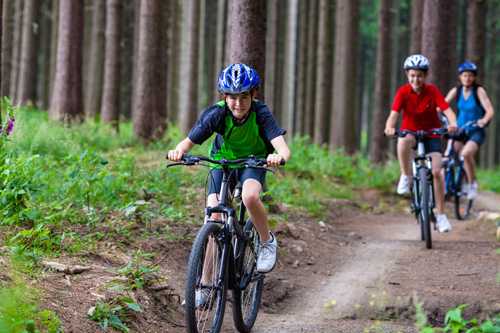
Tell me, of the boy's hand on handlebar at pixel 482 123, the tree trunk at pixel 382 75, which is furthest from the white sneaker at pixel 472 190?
the tree trunk at pixel 382 75

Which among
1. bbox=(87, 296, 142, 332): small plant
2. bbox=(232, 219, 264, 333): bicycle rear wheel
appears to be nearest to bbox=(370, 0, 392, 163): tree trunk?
bbox=(232, 219, 264, 333): bicycle rear wheel

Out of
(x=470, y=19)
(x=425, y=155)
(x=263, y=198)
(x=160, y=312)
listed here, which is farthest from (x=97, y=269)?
(x=470, y=19)

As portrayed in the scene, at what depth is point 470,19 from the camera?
22.1m

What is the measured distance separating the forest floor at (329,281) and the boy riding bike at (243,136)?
0.96 meters

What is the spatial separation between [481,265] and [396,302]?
6.44 ft

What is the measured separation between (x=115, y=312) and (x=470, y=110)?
28.9 ft

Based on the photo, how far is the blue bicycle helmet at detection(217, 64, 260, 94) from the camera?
611 centimetres

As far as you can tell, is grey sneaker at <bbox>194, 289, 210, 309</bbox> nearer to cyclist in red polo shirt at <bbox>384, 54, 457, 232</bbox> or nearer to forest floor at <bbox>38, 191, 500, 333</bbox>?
forest floor at <bbox>38, 191, 500, 333</bbox>

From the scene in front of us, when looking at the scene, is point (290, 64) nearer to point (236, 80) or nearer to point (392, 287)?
point (392, 287)

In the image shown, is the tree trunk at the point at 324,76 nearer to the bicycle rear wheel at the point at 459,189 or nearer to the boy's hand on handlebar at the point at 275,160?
the bicycle rear wheel at the point at 459,189

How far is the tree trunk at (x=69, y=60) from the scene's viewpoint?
50.4 feet

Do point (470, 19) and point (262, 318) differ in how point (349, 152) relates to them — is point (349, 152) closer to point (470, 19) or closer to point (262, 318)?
point (470, 19)

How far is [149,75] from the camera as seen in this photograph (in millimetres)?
14367

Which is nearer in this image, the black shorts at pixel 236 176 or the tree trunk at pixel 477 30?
the black shorts at pixel 236 176
